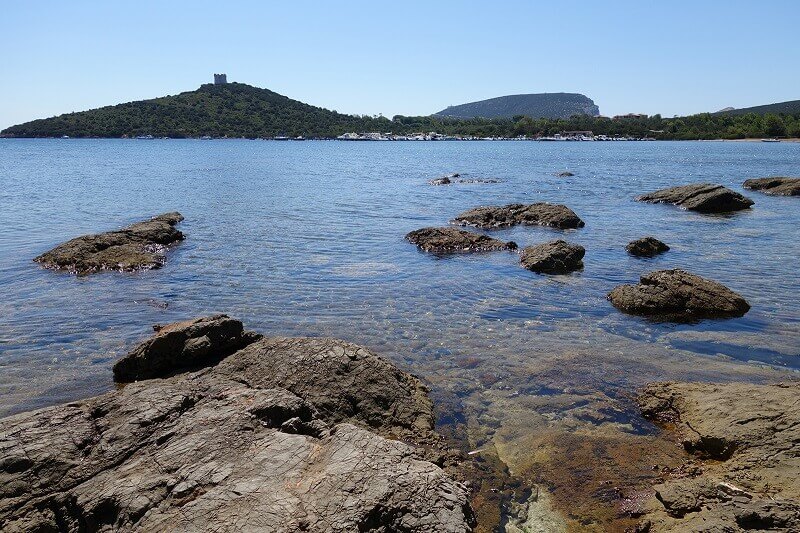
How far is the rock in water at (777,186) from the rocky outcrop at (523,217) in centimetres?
2314

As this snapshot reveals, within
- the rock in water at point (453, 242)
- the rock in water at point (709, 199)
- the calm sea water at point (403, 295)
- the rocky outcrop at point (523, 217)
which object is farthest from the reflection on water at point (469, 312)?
the rock in water at point (709, 199)

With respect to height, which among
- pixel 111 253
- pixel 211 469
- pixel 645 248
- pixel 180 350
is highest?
pixel 211 469

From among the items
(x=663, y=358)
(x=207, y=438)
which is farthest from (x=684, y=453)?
(x=207, y=438)

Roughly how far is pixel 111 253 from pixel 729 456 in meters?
19.5

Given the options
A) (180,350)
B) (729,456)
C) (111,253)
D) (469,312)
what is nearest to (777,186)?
(469,312)

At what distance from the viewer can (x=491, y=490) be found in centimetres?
747

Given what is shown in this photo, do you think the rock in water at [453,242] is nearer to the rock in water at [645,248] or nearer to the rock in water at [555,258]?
the rock in water at [555,258]

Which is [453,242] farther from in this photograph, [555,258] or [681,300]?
[681,300]

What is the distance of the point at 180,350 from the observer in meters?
10.3

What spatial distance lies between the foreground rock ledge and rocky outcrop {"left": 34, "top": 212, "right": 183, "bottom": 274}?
40.2 feet

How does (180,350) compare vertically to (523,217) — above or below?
above

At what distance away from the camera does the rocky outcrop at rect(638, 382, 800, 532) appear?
234 inches

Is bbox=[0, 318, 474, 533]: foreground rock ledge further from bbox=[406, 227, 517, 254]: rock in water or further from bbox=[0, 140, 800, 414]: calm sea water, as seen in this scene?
bbox=[406, 227, 517, 254]: rock in water

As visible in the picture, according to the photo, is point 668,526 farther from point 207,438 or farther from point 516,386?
point 207,438
